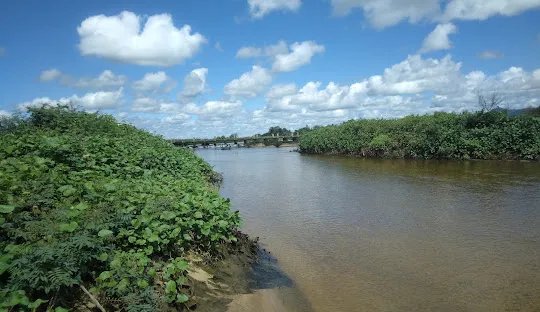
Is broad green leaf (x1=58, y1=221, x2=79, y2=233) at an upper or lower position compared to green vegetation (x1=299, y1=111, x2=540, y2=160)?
lower

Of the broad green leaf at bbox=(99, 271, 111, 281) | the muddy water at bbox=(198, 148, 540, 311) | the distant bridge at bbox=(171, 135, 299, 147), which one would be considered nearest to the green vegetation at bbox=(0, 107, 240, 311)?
the broad green leaf at bbox=(99, 271, 111, 281)

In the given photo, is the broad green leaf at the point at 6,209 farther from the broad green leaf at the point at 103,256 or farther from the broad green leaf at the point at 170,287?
the broad green leaf at the point at 170,287

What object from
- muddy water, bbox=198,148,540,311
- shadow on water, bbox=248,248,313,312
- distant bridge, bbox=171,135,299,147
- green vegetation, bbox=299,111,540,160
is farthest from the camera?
distant bridge, bbox=171,135,299,147

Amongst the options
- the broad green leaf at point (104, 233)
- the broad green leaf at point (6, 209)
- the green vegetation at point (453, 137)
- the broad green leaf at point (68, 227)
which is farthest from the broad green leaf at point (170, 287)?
the green vegetation at point (453, 137)

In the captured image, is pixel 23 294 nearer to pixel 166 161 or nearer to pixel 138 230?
pixel 138 230

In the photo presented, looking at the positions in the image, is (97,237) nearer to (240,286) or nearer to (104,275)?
(104,275)

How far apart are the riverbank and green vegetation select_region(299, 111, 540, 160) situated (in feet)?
86.5

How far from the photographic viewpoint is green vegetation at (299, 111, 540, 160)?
27625mm

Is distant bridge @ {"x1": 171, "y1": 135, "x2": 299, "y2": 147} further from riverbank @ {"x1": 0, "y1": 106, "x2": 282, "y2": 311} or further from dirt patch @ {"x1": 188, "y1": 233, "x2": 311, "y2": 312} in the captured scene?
dirt patch @ {"x1": 188, "y1": 233, "x2": 311, "y2": 312}

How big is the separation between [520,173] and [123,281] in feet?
73.2

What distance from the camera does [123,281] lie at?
4562 millimetres

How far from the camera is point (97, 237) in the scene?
4973 millimetres

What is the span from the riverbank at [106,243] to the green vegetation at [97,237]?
0.04ft

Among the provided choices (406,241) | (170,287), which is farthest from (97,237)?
(406,241)
